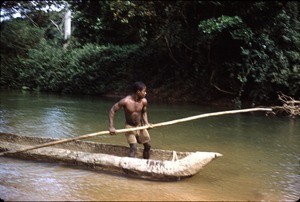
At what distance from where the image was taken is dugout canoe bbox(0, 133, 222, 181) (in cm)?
503

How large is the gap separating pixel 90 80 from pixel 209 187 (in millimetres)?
16222

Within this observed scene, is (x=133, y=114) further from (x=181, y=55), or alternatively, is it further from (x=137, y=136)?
(x=181, y=55)

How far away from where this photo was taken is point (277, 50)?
13641mm

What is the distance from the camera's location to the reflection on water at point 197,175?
476 cm

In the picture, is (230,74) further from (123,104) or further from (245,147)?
(123,104)

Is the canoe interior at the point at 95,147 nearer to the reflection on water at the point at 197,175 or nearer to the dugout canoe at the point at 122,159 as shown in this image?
the dugout canoe at the point at 122,159

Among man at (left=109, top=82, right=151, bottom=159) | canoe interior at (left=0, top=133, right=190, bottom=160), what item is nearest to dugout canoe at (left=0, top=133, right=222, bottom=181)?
canoe interior at (left=0, top=133, right=190, bottom=160)

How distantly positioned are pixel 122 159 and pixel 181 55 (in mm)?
12621

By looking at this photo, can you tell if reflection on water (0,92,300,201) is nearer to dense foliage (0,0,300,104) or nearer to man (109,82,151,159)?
man (109,82,151,159)

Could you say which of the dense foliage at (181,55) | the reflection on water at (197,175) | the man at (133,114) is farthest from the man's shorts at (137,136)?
the dense foliage at (181,55)

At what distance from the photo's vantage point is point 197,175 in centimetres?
568

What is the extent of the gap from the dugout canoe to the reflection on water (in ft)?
0.45

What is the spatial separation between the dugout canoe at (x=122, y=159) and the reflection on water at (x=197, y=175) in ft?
0.45

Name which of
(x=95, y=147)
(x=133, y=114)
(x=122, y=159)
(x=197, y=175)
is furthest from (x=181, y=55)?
(x=122, y=159)
